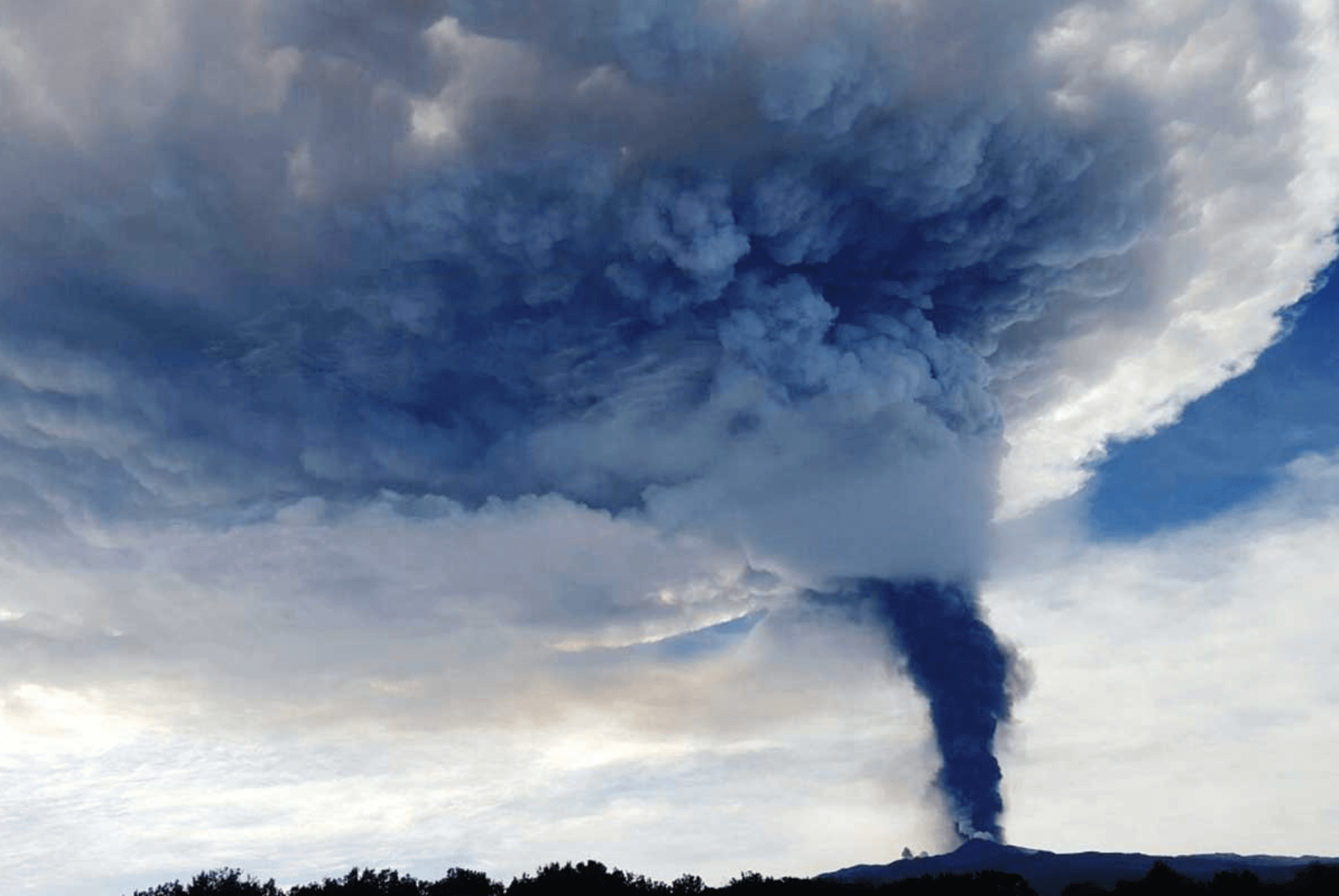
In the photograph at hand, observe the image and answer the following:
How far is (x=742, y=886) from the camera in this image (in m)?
86.3

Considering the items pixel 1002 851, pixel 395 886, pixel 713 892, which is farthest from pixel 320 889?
pixel 1002 851

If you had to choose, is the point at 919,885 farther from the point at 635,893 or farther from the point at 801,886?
the point at 635,893

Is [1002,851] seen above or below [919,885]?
above

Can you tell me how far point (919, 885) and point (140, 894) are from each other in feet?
191

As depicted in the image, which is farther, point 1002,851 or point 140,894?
point 1002,851

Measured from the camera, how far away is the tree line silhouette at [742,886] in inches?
2955

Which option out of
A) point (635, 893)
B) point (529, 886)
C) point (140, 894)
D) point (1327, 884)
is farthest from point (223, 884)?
point (1327, 884)

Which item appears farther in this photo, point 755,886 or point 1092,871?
point 1092,871

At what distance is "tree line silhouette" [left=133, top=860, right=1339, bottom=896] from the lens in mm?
75062

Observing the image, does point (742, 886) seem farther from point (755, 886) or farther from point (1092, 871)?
point (1092, 871)

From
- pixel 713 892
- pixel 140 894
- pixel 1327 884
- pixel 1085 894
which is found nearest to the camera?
pixel 1327 884

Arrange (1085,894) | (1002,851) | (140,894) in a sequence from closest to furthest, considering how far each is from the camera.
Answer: (140,894)
(1085,894)
(1002,851)

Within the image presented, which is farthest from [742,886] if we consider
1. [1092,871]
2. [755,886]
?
[1092,871]

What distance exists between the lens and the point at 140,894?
77.1 meters
